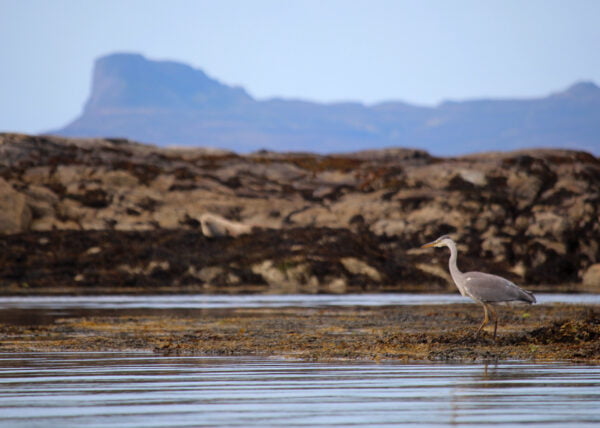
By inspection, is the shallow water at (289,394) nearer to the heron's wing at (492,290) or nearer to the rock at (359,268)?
the heron's wing at (492,290)

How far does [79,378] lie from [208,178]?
5093 cm

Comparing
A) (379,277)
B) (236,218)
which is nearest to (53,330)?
(379,277)

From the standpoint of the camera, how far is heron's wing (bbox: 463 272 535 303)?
16.7 metres

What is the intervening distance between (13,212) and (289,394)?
40.0 m

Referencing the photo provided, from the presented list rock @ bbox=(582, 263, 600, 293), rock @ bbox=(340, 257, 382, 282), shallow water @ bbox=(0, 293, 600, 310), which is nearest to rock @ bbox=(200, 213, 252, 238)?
rock @ bbox=(340, 257, 382, 282)

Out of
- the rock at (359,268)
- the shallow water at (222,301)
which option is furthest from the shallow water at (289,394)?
the rock at (359,268)

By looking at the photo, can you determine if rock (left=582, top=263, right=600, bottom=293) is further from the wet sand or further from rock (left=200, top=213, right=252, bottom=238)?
the wet sand

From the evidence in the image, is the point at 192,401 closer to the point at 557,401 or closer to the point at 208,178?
the point at 557,401

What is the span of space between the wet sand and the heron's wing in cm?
58

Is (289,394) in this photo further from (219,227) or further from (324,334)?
(219,227)

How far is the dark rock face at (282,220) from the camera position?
43.1 metres

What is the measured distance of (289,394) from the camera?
948cm

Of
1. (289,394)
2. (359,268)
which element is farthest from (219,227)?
(289,394)

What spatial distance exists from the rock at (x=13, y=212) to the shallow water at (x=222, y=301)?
13.3 meters
